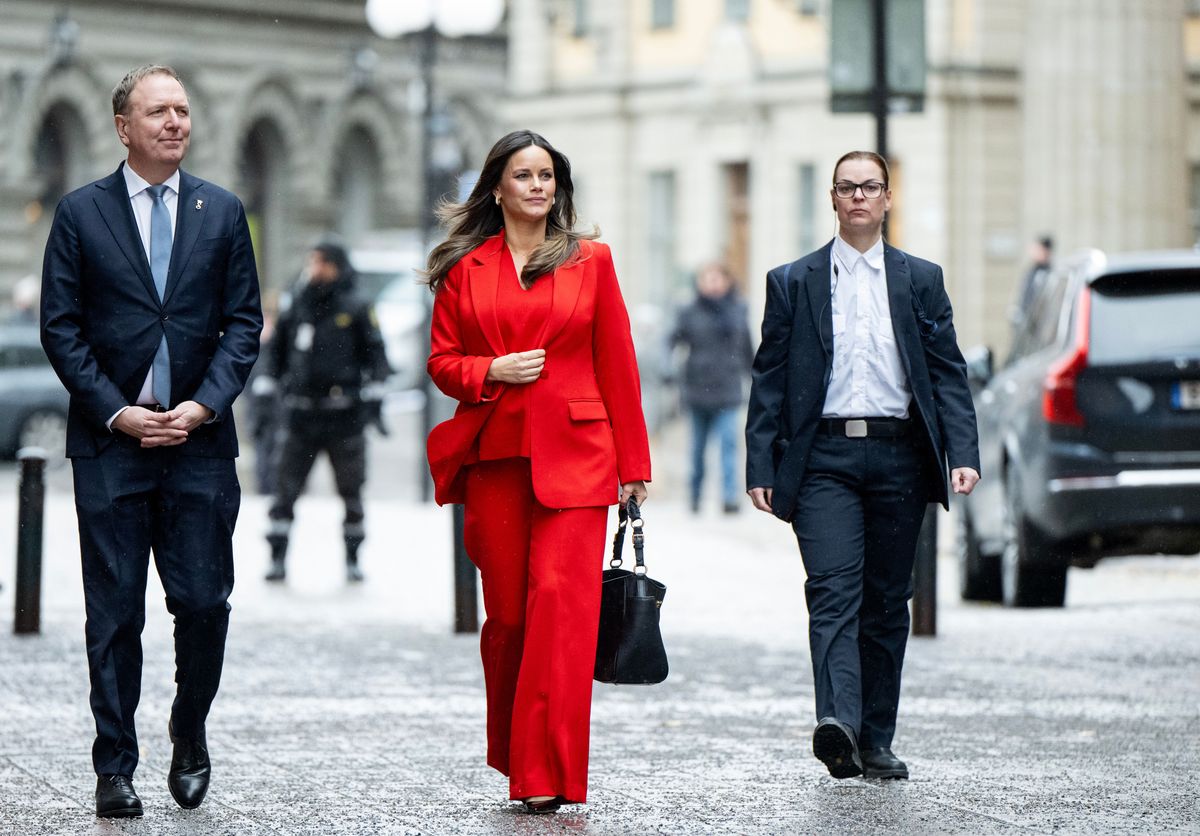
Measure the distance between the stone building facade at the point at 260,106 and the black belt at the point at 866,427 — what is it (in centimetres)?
3257

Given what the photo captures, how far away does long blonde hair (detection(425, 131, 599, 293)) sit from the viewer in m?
7.35

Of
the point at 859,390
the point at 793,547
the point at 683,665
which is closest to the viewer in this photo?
the point at 859,390

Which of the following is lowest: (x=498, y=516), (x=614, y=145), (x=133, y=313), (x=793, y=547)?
(x=793, y=547)

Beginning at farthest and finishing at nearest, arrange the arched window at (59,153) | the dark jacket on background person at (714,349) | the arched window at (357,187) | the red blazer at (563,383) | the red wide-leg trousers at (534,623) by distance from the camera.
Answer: the arched window at (357,187)
the arched window at (59,153)
the dark jacket on background person at (714,349)
the red blazer at (563,383)
the red wide-leg trousers at (534,623)

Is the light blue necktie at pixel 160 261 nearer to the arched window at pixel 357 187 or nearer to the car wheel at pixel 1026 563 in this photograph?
the car wheel at pixel 1026 563

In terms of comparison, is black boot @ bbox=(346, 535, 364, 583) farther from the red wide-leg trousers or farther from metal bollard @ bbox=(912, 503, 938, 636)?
the red wide-leg trousers

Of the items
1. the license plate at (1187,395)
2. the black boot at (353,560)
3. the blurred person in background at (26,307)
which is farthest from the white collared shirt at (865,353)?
the blurred person in background at (26,307)

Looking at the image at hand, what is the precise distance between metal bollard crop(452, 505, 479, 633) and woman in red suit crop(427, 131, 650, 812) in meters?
4.64

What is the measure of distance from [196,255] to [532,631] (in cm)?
142

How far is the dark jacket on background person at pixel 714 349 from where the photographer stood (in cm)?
2136

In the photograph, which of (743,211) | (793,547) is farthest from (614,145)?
(793,547)

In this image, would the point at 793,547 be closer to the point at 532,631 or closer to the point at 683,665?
the point at 683,665

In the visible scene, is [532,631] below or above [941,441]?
below

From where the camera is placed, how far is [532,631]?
7.21 meters
